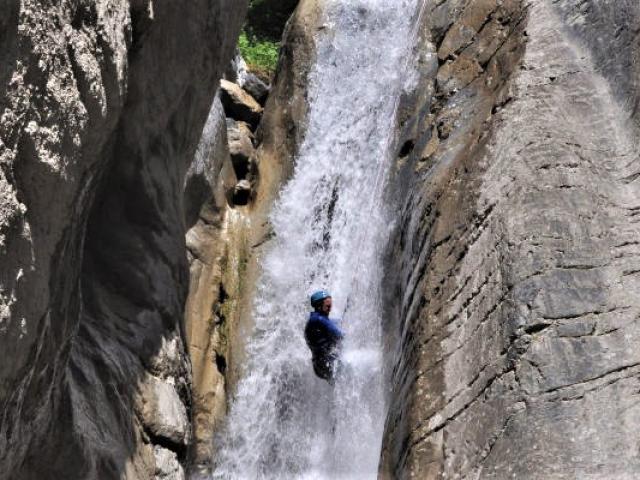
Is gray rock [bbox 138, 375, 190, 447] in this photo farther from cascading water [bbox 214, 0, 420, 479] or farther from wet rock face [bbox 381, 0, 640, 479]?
cascading water [bbox 214, 0, 420, 479]

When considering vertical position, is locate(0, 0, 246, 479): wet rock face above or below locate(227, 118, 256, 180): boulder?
below

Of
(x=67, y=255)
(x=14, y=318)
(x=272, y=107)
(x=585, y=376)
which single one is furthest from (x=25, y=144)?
(x=272, y=107)

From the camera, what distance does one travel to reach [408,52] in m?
13.4

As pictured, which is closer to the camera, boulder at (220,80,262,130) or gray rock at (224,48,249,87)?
boulder at (220,80,262,130)

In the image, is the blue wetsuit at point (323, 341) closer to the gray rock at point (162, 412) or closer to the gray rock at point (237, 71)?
the gray rock at point (162, 412)

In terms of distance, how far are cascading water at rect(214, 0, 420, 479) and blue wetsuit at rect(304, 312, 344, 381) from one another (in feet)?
1.58

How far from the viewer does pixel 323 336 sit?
31.6 ft

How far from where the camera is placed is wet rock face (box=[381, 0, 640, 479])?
5.67m

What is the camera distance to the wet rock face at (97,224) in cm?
367

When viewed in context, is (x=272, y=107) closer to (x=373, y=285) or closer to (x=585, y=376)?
(x=373, y=285)

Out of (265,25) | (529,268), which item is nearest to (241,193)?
(529,268)

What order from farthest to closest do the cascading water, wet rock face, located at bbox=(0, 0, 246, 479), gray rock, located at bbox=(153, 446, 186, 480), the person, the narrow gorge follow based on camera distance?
the cascading water < the person < gray rock, located at bbox=(153, 446, 186, 480) < the narrow gorge < wet rock face, located at bbox=(0, 0, 246, 479)

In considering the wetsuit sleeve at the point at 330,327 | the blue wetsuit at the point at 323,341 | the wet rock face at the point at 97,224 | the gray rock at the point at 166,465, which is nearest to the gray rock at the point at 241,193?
the wet rock face at the point at 97,224

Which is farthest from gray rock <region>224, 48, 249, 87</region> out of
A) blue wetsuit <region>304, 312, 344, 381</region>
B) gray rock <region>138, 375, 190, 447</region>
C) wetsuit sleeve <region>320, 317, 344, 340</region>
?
gray rock <region>138, 375, 190, 447</region>
